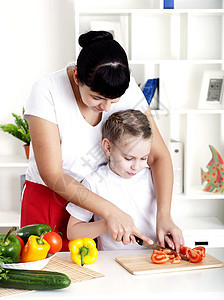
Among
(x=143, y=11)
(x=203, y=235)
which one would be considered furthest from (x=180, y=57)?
(x=203, y=235)

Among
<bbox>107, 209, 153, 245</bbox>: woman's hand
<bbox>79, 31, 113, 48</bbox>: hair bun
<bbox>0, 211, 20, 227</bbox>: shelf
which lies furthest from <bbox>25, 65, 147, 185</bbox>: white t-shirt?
<bbox>0, 211, 20, 227</bbox>: shelf

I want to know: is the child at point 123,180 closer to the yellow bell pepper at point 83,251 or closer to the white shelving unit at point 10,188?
the yellow bell pepper at point 83,251

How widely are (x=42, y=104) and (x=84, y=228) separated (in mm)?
476

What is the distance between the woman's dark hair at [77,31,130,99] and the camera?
1.54m

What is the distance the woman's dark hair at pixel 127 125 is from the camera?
5.89 ft

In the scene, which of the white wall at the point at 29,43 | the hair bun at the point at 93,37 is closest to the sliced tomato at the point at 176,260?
the hair bun at the point at 93,37

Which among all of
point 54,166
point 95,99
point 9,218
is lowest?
Answer: point 9,218

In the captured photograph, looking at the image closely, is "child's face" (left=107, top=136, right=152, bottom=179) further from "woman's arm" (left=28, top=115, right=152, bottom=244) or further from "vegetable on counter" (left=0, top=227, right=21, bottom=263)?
"vegetable on counter" (left=0, top=227, right=21, bottom=263)

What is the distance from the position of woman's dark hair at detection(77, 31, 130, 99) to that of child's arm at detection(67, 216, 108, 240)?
47 centimetres

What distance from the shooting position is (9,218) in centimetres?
316

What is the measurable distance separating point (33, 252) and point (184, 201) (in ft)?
7.39

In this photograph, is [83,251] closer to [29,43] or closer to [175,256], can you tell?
[175,256]

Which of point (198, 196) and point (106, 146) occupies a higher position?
point (106, 146)

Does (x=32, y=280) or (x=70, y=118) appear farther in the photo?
(x=70, y=118)
